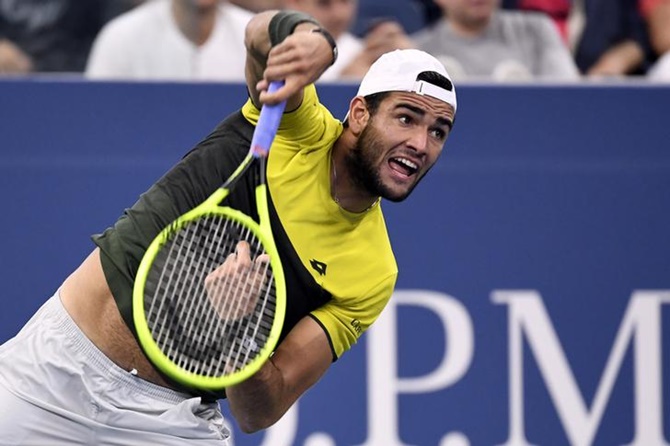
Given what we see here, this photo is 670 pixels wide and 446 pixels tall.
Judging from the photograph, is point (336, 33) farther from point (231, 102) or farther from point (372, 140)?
point (372, 140)

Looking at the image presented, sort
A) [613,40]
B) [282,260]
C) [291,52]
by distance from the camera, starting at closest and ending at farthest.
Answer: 1. [291,52]
2. [282,260]
3. [613,40]

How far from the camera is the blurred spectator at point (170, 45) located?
609cm

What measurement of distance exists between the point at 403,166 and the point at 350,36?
8.84 feet

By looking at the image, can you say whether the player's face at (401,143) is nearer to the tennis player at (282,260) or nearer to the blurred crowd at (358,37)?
the tennis player at (282,260)

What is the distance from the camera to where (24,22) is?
627cm

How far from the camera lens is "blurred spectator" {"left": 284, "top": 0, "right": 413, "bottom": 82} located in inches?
245

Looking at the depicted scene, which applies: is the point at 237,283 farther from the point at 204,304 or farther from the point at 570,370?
the point at 570,370

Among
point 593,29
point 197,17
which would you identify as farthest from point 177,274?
point 593,29

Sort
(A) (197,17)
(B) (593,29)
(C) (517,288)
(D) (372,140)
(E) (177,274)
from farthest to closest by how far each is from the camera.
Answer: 1. (B) (593,29)
2. (A) (197,17)
3. (C) (517,288)
4. (D) (372,140)
5. (E) (177,274)

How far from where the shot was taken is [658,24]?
6.78 metres

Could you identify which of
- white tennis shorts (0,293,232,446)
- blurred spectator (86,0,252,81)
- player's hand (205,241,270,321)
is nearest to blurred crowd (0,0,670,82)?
blurred spectator (86,0,252,81)

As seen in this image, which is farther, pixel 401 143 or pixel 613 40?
pixel 613 40

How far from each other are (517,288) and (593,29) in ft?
5.54

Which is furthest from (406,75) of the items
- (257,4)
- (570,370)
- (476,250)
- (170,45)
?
(257,4)
